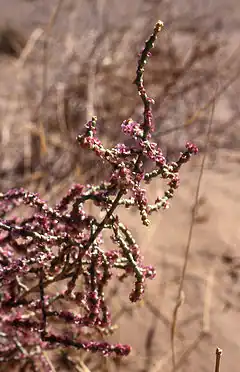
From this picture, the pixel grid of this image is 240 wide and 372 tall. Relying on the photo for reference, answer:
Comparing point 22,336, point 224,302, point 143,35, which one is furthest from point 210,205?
point 22,336

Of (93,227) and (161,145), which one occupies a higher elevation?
(161,145)

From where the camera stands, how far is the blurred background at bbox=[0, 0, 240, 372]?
1985mm

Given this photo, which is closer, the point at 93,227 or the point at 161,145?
the point at 93,227

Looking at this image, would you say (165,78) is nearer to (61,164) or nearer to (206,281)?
(61,164)

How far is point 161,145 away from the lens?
3.05 m

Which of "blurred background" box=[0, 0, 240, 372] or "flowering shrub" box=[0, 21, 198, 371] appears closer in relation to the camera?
"flowering shrub" box=[0, 21, 198, 371]

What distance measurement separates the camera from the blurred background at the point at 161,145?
6.51ft

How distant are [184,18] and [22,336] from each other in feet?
9.65

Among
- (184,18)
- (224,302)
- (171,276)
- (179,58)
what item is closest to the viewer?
(224,302)

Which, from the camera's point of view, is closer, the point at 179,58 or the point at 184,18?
the point at 179,58

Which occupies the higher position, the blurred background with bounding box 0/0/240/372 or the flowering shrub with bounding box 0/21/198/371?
the blurred background with bounding box 0/0/240/372

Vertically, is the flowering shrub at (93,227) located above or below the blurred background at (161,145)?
below

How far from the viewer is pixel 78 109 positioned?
3.23 metres

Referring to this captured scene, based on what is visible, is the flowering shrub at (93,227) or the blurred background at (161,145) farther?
the blurred background at (161,145)
